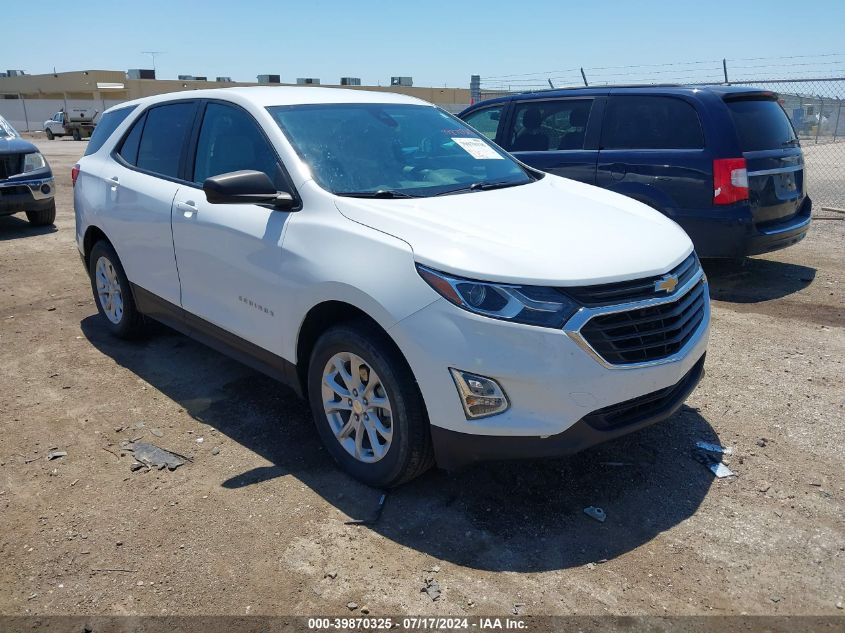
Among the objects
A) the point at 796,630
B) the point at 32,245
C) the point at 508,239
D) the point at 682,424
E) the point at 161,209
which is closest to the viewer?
the point at 796,630

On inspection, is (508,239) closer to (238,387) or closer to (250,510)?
(250,510)

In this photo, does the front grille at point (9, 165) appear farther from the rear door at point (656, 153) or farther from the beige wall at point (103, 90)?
the beige wall at point (103, 90)

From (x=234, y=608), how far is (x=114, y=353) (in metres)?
3.19

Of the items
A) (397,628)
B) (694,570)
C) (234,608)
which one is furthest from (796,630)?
(234,608)

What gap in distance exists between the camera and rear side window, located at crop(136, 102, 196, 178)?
14.7 feet

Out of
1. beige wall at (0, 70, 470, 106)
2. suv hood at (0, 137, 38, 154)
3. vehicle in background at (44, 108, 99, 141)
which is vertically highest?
beige wall at (0, 70, 470, 106)

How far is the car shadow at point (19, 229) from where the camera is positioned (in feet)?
31.9

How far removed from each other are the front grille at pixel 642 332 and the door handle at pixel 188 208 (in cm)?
249

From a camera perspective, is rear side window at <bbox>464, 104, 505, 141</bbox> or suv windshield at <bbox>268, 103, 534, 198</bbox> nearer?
suv windshield at <bbox>268, 103, 534, 198</bbox>

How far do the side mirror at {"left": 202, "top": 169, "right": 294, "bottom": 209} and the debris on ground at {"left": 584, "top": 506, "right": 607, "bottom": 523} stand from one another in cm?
204

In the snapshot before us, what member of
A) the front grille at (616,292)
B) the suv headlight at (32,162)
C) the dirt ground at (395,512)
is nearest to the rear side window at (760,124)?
the dirt ground at (395,512)

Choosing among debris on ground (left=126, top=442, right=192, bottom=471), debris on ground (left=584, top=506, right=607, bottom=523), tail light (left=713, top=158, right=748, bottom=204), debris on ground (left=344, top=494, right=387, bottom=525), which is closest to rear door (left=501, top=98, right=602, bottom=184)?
tail light (left=713, top=158, right=748, bottom=204)

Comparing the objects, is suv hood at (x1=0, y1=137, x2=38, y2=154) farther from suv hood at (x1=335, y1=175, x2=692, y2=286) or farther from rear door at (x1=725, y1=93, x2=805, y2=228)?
rear door at (x1=725, y1=93, x2=805, y2=228)

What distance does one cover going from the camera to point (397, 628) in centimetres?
254
